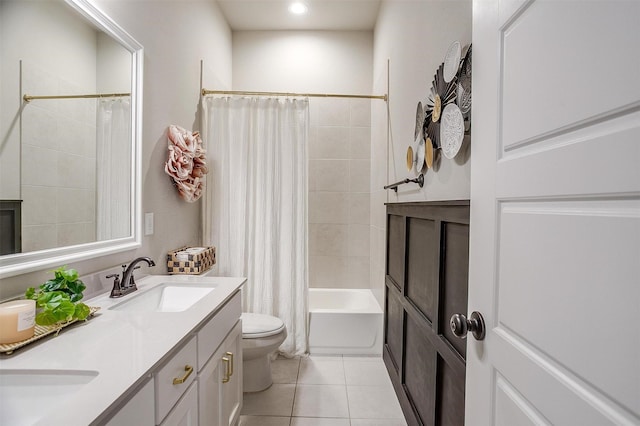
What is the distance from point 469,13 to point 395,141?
45.5 inches

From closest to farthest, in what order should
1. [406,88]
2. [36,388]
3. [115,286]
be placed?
[36,388], [115,286], [406,88]

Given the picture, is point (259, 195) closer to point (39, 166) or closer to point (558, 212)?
point (39, 166)

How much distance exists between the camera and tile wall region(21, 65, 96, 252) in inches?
39.3

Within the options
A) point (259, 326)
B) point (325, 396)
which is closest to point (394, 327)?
point (325, 396)

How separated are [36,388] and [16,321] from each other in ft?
0.67

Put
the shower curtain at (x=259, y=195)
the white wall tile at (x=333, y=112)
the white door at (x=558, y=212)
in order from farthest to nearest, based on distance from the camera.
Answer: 1. the white wall tile at (x=333, y=112)
2. the shower curtain at (x=259, y=195)
3. the white door at (x=558, y=212)

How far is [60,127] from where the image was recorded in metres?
1.12

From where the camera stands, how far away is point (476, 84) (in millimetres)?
840

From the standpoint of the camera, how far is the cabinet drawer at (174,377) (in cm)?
81

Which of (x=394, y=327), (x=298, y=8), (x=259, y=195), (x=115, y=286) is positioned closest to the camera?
(x=115, y=286)

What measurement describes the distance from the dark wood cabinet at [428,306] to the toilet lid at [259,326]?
0.78m

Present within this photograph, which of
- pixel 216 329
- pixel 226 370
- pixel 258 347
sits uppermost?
pixel 216 329

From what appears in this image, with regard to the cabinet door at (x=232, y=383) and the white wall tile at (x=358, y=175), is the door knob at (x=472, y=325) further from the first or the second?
the white wall tile at (x=358, y=175)

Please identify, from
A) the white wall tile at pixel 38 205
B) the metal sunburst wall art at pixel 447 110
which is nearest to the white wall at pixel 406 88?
the metal sunburst wall art at pixel 447 110
